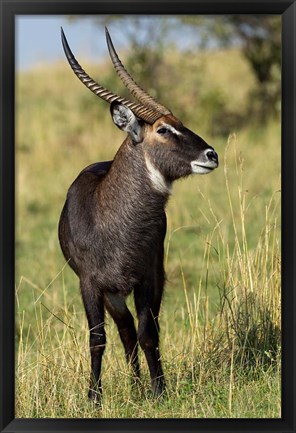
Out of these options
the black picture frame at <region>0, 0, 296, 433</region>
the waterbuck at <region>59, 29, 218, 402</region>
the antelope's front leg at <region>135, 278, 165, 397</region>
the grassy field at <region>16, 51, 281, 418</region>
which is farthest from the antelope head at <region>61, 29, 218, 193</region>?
the antelope's front leg at <region>135, 278, 165, 397</region>

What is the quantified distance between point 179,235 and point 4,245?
6.88 meters

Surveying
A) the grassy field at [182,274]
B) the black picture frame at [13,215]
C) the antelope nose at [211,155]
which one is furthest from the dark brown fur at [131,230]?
the black picture frame at [13,215]

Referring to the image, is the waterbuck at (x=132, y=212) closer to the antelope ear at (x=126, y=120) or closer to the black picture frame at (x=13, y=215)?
the antelope ear at (x=126, y=120)

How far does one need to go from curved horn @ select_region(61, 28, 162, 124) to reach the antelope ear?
4cm

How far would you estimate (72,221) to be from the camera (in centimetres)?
630

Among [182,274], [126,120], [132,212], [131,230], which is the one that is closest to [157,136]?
[126,120]

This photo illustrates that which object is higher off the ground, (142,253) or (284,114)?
(284,114)

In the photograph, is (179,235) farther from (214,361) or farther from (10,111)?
(10,111)

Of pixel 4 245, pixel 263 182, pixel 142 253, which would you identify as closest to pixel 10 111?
pixel 4 245

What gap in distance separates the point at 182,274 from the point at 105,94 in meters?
1.46

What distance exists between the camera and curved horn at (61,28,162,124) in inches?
233

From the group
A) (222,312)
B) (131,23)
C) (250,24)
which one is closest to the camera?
(222,312)

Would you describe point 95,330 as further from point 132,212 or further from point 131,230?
point 132,212

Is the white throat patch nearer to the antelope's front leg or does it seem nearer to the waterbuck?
the waterbuck
